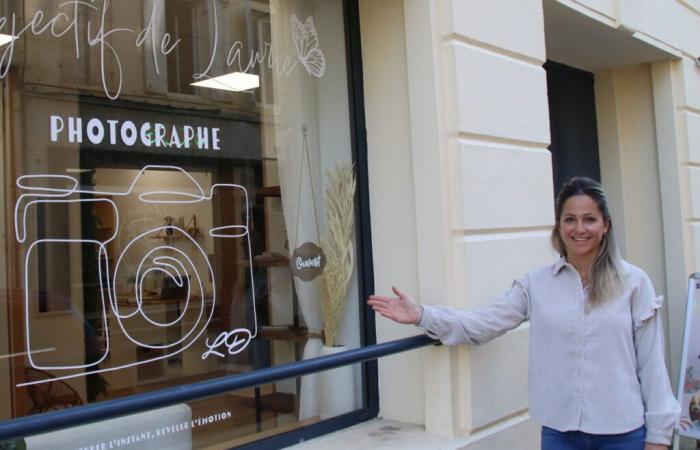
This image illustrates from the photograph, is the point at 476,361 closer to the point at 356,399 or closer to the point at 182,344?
the point at 356,399

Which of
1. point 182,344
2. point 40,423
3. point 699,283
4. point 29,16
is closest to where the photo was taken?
point 40,423

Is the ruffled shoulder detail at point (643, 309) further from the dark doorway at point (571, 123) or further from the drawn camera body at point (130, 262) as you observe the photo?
the dark doorway at point (571, 123)

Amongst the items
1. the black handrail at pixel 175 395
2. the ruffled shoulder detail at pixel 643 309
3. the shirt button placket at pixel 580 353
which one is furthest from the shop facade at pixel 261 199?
the ruffled shoulder detail at pixel 643 309

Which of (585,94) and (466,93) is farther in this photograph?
(585,94)

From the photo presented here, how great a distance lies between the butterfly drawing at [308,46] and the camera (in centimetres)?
379

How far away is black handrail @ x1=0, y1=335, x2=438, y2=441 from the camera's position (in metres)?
2.11

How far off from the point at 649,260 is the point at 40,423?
546cm

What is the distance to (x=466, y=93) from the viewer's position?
12.1ft

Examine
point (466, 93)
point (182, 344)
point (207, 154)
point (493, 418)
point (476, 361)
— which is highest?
point (466, 93)

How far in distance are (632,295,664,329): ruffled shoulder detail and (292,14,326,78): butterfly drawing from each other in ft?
7.03

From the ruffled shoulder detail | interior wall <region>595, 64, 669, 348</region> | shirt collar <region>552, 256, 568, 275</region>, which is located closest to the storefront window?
shirt collar <region>552, 256, 568, 275</region>

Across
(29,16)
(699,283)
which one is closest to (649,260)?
(699,283)

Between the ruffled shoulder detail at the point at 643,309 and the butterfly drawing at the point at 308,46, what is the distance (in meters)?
2.14

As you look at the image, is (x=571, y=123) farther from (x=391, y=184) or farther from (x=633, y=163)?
(x=391, y=184)
